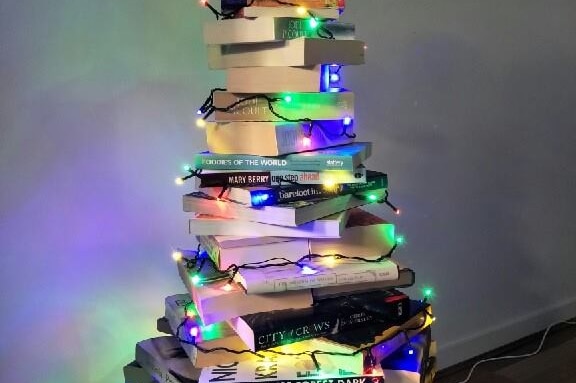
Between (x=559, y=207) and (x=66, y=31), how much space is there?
5.54 ft

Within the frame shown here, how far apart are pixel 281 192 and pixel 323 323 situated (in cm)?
22

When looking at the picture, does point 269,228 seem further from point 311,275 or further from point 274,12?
point 274,12

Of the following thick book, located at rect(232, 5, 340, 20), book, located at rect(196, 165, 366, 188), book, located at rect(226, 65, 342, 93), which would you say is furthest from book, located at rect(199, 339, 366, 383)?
thick book, located at rect(232, 5, 340, 20)

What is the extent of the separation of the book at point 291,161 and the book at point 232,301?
0.19m

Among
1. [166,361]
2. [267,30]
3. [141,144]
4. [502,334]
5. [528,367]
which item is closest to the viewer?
[267,30]

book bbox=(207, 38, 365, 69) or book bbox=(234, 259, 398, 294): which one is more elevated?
book bbox=(207, 38, 365, 69)

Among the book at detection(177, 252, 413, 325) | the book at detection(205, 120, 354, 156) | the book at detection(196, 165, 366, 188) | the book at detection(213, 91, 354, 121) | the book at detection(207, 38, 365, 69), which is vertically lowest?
the book at detection(177, 252, 413, 325)

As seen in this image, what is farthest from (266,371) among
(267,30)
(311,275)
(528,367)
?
(528,367)

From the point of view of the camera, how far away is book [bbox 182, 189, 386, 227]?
112 centimetres

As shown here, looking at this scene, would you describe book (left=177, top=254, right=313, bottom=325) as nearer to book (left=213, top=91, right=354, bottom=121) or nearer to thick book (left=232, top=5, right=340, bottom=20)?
book (left=213, top=91, right=354, bottom=121)

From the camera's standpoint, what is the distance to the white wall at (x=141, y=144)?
1346mm

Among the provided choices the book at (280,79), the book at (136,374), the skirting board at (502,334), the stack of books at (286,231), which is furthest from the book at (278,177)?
the skirting board at (502,334)

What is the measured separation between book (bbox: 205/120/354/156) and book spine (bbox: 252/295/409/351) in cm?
26

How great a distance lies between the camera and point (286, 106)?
1.16 m
